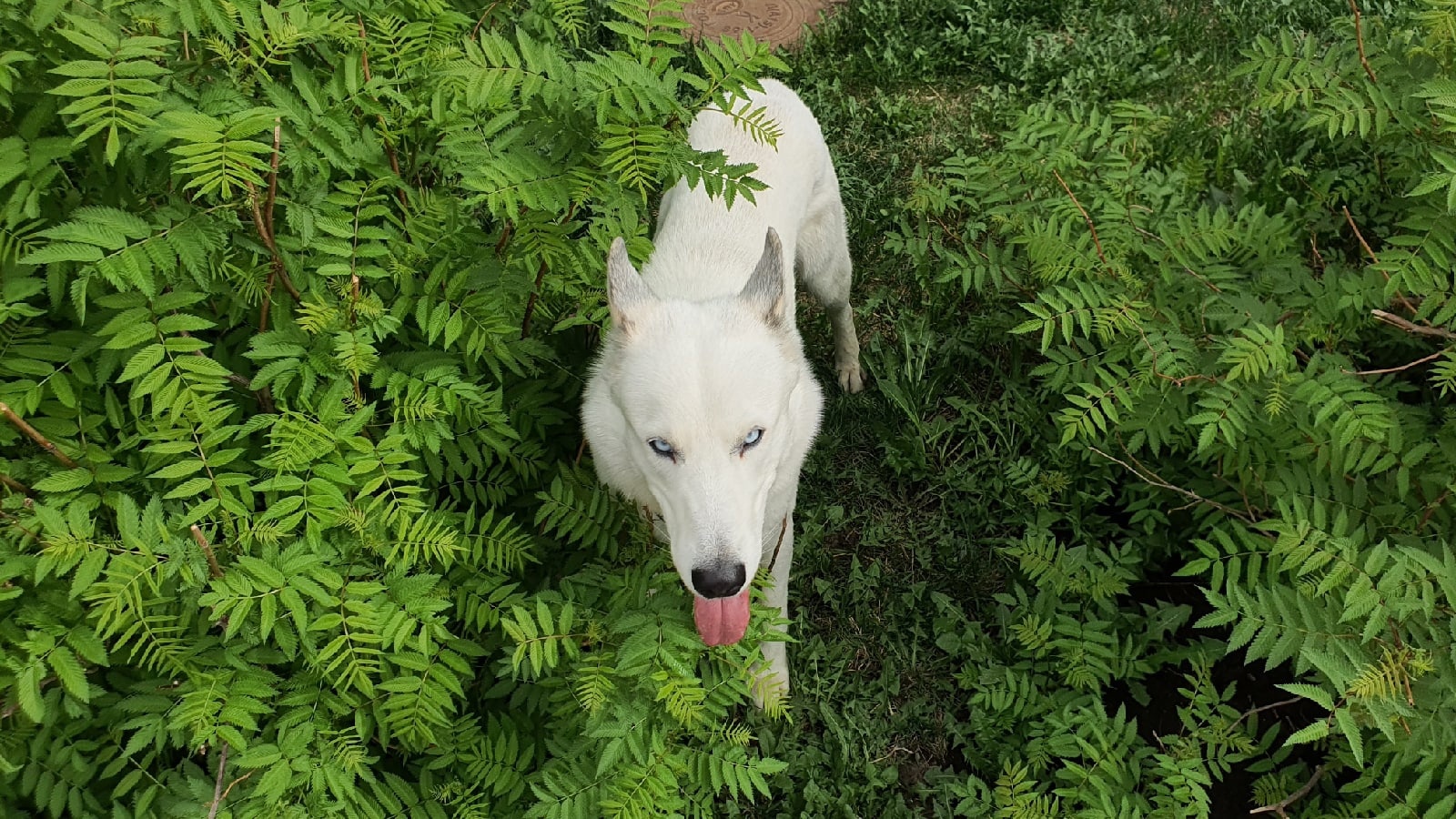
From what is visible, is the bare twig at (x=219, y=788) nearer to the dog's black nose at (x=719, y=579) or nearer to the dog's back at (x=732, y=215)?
the dog's black nose at (x=719, y=579)

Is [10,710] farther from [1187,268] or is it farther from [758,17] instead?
[758,17]

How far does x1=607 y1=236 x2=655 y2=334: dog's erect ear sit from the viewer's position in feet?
8.84

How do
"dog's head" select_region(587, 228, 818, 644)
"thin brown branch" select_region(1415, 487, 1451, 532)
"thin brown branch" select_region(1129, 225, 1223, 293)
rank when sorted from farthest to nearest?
"thin brown branch" select_region(1129, 225, 1223, 293) → "thin brown branch" select_region(1415, 487, 1451, 532) → "dog's head" select_region(587, 228, 818, 644)

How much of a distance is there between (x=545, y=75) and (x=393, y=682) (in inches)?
64.8

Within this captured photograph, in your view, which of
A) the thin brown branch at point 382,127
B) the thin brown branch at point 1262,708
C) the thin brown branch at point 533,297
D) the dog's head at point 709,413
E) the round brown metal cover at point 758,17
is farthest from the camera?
the round brown metal cover at point 758,17

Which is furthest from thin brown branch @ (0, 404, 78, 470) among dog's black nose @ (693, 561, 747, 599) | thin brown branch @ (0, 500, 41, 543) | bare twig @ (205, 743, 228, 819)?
dog's black nose @ (693, 561, 747, 599)

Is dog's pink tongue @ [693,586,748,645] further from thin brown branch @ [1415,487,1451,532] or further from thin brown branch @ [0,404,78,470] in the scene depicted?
thin brown branch @ [1415,487,1451,532]

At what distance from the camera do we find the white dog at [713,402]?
2488 mm

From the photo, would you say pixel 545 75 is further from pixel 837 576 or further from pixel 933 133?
pixel 933 133

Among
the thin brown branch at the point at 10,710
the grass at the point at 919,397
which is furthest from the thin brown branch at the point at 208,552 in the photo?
the grass at the point at 919,397

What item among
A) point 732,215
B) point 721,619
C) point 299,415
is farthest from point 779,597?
point 299,415

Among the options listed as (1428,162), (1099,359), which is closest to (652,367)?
(1099,359)

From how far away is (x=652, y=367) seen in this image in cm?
263

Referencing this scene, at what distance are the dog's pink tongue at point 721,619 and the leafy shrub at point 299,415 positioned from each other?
2.5 inches
